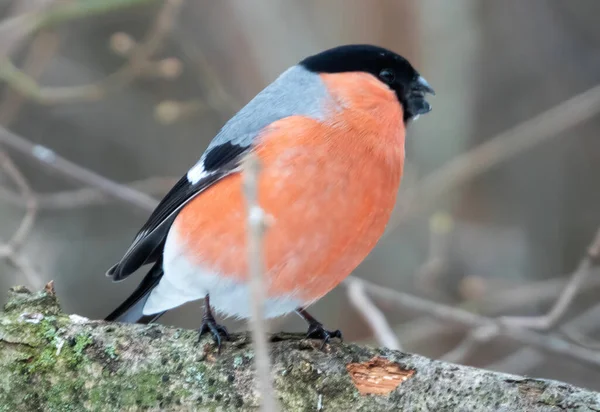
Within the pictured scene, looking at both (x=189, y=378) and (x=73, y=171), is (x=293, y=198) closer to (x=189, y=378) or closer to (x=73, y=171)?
(x=189, y=378)

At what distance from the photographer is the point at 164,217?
7.98 feet

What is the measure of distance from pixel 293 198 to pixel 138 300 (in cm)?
85

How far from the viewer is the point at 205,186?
2.31m

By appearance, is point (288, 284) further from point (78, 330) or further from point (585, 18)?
point (585, 18)

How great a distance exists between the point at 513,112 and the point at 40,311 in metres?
4.31

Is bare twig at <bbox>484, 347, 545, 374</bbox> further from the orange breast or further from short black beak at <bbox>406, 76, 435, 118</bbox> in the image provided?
the orange breast

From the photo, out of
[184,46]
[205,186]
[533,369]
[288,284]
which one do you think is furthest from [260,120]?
[533,369]

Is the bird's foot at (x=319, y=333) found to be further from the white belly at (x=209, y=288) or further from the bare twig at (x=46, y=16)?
the bare twig at (x=46, y=16)

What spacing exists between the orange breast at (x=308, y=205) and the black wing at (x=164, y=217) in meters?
0.08

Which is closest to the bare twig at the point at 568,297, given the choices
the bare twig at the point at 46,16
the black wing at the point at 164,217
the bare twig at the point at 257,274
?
the black wing at the point at 164,217

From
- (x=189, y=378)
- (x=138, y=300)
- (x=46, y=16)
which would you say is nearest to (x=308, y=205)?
(x=189, y=378)

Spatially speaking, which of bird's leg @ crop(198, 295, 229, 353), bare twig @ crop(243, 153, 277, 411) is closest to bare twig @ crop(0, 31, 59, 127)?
bird's leg @ crop(198, 295, 229, 353)

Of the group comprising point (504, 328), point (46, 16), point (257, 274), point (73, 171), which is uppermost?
point (46, 16)

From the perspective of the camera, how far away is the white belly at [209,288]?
7.19ft
